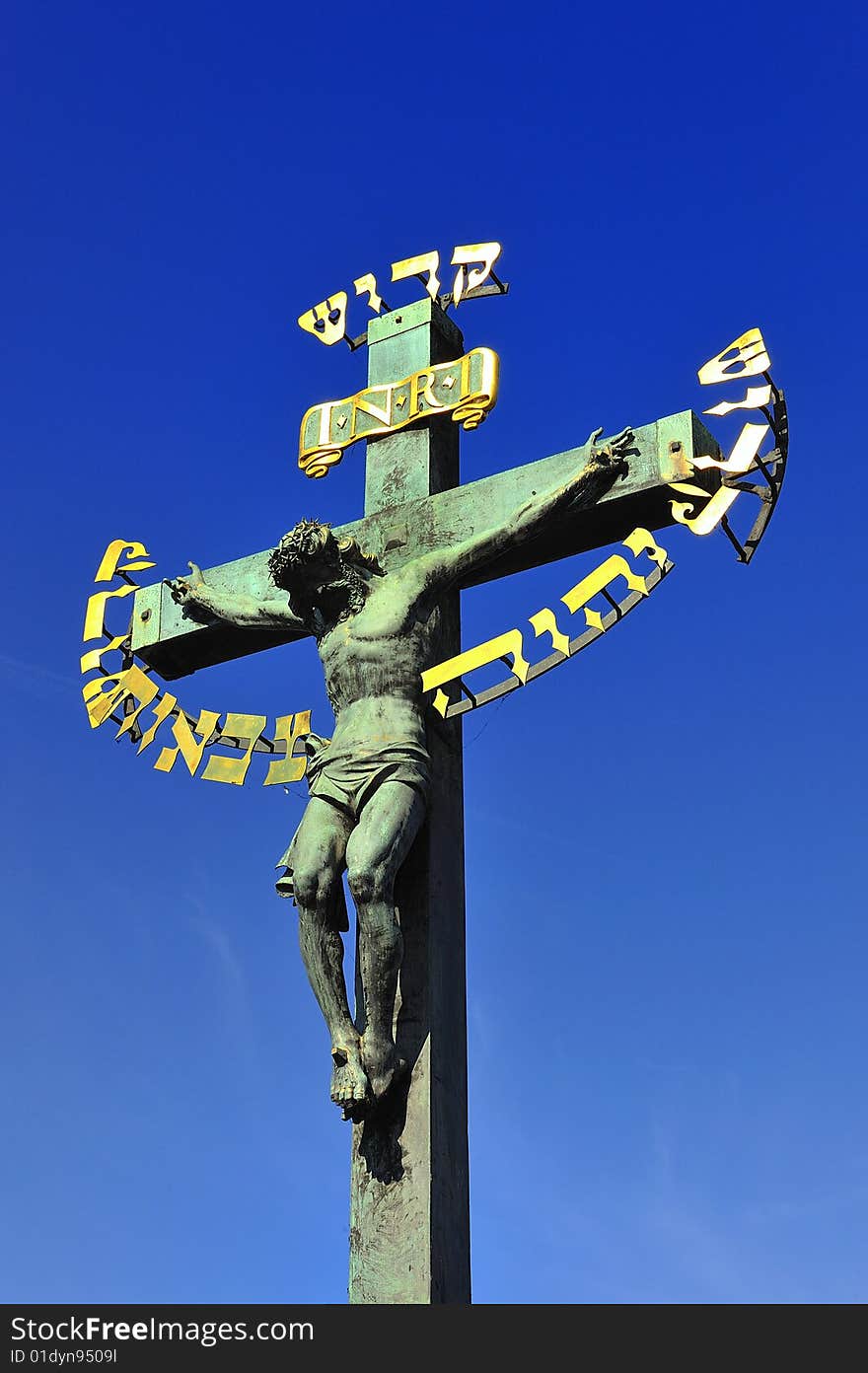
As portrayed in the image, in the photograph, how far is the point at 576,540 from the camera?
8.44 meters

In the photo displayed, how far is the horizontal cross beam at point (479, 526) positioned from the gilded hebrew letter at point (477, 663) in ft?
2.15

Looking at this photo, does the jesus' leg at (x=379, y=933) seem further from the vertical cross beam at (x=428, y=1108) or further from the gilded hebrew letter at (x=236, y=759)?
the gilded hebrew letter at (x=236, y=759)

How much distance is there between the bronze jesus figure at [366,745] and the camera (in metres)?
7.34

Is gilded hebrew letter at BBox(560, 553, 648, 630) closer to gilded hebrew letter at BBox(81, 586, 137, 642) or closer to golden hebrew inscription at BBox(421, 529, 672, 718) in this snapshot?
golden hebrew inscription at BBox(421, 529, 672, 718)

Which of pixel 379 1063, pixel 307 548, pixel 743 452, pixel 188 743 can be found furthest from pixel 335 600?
pixel 379 1063

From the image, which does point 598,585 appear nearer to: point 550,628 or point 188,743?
point 550,628

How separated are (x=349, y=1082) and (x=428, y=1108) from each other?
12.7 inches

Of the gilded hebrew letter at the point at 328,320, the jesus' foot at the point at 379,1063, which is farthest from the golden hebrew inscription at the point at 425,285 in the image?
the jesus' foot at the point at 379,1063

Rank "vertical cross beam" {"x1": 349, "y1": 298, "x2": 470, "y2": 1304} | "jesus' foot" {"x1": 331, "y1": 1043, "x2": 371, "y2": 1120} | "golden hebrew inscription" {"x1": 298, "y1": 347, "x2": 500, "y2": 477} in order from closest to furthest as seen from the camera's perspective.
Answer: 1. "vertical cross beam" {"x1": 349, "y1": 298, "x2": 470, "y2": 1304}
2. "jesus' foot" {"x1": 331, "y1": 1043, "x2": 371, "y2": 1120}
3. "golden hebrew inscription" {"x1": 298, "y1": 347, "x2": 500, "y2": 477}

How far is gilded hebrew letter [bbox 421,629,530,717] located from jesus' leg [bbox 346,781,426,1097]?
72 cm

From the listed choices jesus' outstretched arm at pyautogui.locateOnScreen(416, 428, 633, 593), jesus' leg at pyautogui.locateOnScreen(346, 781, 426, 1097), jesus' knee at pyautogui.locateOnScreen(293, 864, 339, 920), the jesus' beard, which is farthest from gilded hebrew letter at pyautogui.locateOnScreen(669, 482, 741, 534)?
jesus' knee at pyautogui.locateOnScreen(293, 864, 339, 920)

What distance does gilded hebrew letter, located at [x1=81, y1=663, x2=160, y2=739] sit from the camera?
9.14m
